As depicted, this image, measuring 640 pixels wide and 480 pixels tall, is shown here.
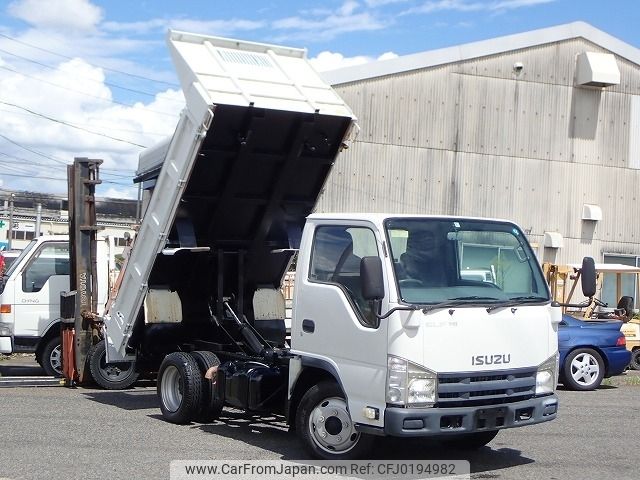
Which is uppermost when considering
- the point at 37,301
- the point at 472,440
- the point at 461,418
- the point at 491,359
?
the point at 491,359

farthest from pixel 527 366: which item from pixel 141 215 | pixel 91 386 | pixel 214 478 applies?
pixel 91 386

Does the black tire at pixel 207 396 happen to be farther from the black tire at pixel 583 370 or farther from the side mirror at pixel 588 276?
the black tire at pixel 583 370

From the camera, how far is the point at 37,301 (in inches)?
539

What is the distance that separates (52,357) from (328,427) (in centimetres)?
713

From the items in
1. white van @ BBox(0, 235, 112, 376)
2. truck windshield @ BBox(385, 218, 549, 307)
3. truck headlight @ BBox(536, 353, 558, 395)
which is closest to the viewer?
truck windshield @ BBox(385, 218, 549, 307)

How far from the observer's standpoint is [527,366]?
764 cm

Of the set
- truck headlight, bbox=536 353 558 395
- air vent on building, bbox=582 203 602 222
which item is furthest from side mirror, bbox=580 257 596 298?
air vent on building, bbox=582 203 602 222

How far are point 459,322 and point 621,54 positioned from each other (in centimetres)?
2553

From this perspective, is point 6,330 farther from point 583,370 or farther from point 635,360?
point 635,360

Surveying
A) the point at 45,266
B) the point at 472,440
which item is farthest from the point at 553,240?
the point at 472,440

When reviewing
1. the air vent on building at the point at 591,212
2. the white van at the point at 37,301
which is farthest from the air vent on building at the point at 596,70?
the white van at the point at 37,301

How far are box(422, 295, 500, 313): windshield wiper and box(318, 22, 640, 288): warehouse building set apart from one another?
2010cm

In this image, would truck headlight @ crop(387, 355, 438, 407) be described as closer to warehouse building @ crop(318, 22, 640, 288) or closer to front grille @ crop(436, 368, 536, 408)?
front grille @ crop(436, 368, 536, 408)

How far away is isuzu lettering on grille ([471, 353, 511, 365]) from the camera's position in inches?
287
